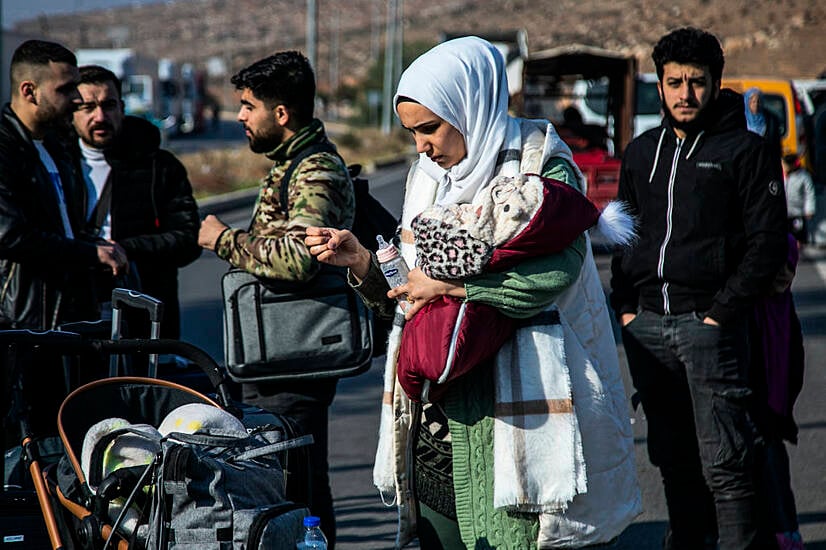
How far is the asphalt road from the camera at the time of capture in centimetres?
505

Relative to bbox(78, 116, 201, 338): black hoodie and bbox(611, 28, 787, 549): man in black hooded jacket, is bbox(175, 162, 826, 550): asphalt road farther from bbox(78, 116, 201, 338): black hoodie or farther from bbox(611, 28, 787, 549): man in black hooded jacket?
bbox(78, 116, 201, 338): black hoodie

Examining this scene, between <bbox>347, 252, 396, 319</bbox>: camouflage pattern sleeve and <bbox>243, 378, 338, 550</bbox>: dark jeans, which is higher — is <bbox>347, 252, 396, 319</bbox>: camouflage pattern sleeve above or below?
above

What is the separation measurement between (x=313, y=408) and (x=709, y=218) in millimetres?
1549

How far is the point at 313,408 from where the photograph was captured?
413 centimetres

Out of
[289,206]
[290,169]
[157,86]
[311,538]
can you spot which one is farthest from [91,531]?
[157,86]

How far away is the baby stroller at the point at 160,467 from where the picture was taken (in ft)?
8.75

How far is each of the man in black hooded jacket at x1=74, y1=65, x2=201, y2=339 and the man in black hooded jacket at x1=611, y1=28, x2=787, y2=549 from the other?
85.8 inches

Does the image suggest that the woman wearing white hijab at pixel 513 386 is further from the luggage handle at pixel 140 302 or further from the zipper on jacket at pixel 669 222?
the zipper on jacket at pixel 669 222

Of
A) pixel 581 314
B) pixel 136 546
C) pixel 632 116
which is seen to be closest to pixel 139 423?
pixel 136 546

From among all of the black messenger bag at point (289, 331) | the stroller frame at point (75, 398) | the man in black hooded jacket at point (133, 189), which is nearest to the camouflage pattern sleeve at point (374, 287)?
the stroller frame at point (75, 398)

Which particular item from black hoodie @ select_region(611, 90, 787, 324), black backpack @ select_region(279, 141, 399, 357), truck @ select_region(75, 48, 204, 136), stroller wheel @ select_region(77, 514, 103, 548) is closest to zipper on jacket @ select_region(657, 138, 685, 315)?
black hoodie @ select_region(611, 90, 787, 324)

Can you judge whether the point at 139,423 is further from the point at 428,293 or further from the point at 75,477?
the point at 428,293

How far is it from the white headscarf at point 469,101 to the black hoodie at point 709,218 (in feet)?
3.98

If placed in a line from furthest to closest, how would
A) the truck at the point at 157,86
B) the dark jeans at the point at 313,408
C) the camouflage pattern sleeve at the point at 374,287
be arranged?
the truck at the point at 157,86 → the dark jeans at the point at 313,408 → the camouflage pattern sleeve at the point at 374,287
